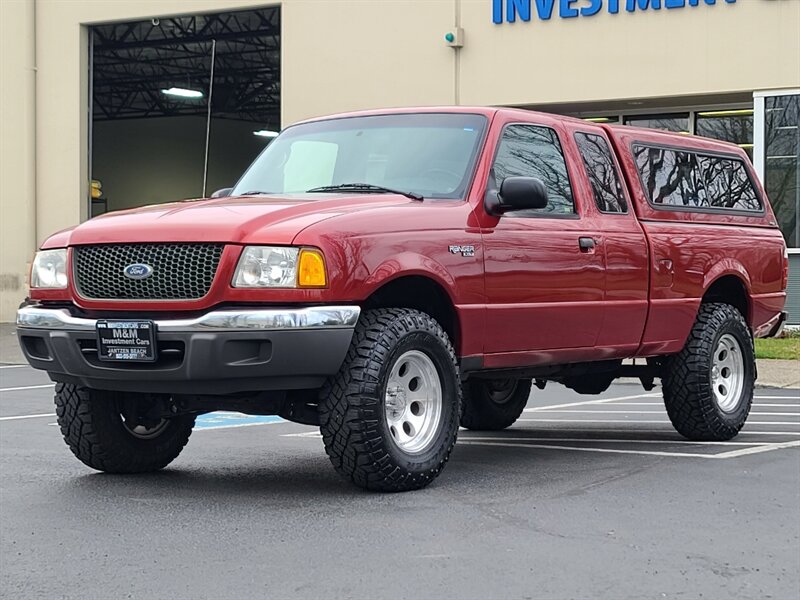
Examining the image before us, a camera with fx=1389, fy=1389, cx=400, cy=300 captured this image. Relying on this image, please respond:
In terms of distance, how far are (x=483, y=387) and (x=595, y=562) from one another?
15.2 feet

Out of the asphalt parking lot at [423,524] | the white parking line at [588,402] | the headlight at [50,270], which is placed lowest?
the white parking line at [588,402]

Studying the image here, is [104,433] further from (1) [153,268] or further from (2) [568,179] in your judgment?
(2) [568,179]

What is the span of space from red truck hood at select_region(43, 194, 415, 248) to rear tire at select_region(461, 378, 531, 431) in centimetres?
293

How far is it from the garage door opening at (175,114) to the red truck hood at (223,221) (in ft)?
93.7

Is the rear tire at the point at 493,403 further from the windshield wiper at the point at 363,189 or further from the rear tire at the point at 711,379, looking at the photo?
the windshield wiper at the point at 363,189

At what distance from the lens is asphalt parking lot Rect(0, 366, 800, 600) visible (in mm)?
5051

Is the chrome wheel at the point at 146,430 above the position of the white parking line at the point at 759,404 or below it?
above

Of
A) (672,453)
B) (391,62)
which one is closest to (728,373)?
(672,453)

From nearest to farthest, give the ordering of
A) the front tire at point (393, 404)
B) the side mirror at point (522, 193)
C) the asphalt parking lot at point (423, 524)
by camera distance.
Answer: the asphalt parking lot at point (423, 524), the front tire at point (393, 404), the side mirror at point (522, 193)

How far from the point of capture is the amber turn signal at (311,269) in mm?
6500

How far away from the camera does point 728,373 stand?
9.59m

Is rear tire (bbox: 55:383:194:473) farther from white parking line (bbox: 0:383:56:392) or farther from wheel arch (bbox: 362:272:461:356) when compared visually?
white parking line (bbox: 0:383:56:392)

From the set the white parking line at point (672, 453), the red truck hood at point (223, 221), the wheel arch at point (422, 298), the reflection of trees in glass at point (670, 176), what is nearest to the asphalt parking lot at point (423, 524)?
the white parking line at point (672, 453)

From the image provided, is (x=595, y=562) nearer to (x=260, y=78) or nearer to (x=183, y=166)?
(x=260, y=78)
